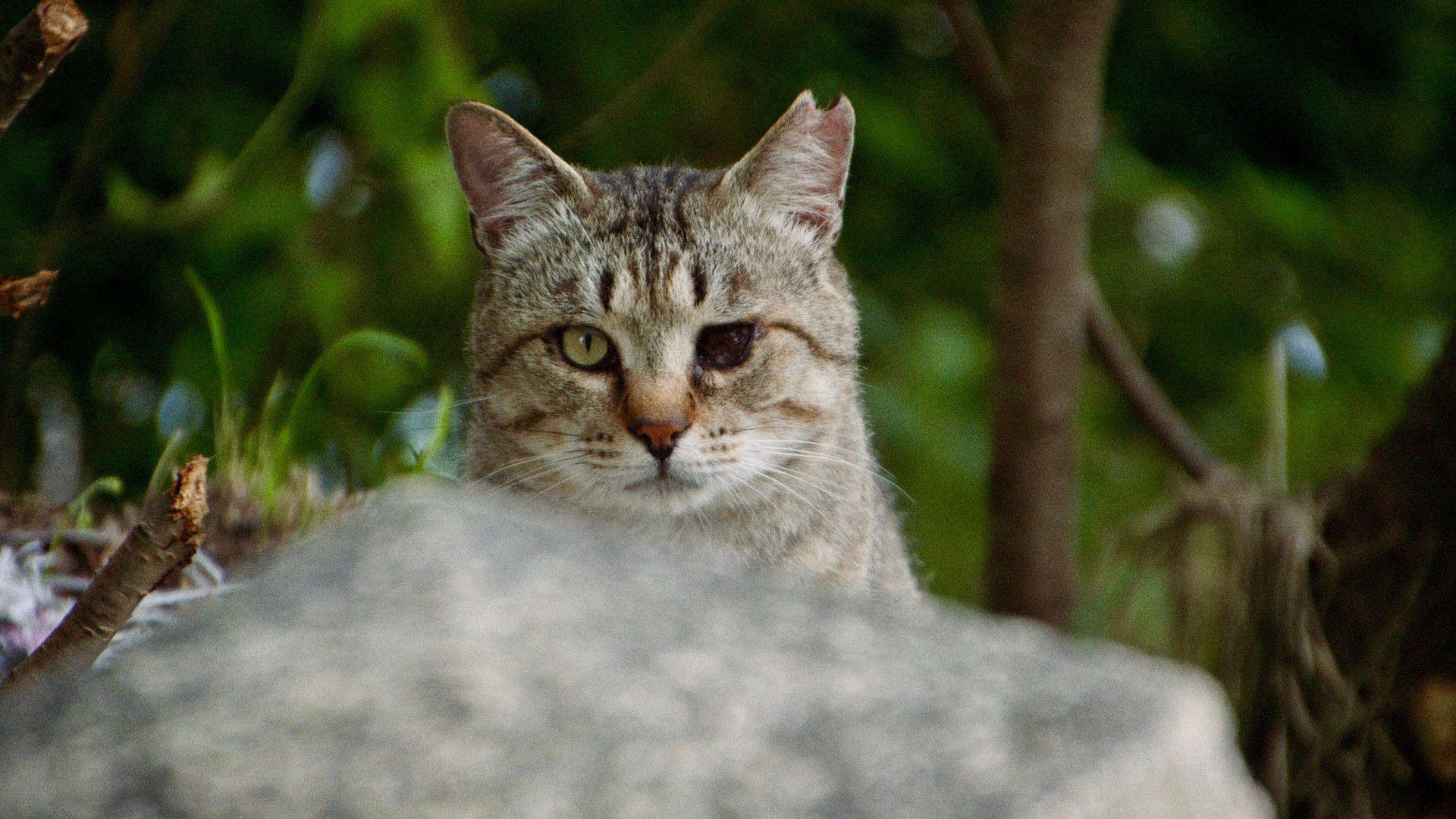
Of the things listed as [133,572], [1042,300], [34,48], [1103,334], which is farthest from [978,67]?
[133,572]

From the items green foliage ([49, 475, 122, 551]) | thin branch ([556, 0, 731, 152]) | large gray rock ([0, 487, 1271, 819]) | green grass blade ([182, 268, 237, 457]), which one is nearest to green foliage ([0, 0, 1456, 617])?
thin branch ([556, 0, 731, 152])

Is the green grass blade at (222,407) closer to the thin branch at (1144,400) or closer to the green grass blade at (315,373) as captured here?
the green grass blade at (315,373)

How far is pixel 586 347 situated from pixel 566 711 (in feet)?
3.97

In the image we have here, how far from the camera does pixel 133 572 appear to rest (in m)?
1.00

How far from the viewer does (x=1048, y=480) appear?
2.56 m

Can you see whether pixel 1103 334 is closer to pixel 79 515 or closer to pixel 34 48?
pixel 79 515

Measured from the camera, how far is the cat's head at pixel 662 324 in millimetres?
1820

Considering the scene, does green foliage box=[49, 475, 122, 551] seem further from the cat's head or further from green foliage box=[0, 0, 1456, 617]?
green foliage box=[0, 0, 1456, 617]

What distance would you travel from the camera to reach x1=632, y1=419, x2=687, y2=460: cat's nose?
70.0 inches

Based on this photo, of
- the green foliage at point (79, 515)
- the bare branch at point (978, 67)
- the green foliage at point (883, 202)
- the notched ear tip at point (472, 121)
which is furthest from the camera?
the green foliage at point (883, 202)

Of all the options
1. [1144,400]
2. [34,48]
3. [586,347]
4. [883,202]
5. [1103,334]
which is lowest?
[1144,400]

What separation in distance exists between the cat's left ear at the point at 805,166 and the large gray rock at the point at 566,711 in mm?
1146

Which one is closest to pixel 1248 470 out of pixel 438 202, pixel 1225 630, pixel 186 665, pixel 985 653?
pixel 1225 630

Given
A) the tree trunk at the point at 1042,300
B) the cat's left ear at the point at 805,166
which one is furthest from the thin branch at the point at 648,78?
the cat's left ear at the point at 805,166
